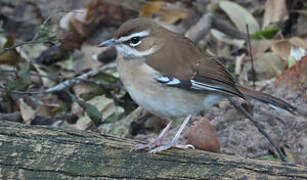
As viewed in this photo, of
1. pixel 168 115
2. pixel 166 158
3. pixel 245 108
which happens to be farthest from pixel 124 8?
pixel 166 158

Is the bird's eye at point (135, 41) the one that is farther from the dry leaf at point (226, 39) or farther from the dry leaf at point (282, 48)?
the dry leaf at point (226, 39)

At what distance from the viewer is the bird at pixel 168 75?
4625mm

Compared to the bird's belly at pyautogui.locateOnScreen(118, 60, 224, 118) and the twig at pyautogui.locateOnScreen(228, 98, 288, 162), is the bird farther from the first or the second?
the twig at pyautogui.locateOnScreen(228, 98, 288, 162)

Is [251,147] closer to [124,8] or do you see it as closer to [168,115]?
[168,115]

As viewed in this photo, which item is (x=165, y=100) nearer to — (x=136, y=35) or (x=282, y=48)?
(x=136, y=35)

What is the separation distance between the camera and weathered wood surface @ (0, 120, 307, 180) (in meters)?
3.85

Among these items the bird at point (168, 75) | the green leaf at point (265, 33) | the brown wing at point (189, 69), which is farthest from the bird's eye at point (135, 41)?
the green leaf at point (265, 33)

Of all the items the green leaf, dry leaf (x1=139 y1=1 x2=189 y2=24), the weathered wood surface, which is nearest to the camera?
the weathered wood surface

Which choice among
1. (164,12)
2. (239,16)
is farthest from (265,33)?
(164,12)

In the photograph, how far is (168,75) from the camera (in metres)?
4.69

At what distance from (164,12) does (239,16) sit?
121 cm

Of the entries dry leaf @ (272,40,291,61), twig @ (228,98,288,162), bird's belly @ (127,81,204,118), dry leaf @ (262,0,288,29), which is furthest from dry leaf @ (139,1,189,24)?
bird's belly @ (127,81,204,118)

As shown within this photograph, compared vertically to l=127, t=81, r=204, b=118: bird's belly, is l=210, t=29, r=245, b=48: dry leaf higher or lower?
lower

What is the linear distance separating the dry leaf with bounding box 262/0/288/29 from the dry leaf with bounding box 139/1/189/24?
1.25 meters
